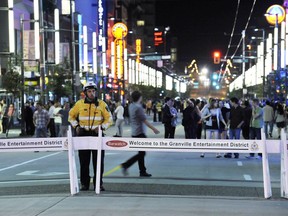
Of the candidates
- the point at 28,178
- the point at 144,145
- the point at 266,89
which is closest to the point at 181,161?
the point at 28,178

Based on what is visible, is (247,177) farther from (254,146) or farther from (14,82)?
(14,82)

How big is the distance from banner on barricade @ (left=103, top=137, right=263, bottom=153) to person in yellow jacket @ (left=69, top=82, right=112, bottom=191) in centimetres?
49

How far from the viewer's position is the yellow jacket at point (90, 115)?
30.7 feet

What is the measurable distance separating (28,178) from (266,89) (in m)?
49.6

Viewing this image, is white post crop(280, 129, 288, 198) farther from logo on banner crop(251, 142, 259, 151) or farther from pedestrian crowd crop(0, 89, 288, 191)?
pedestrian crowd crop(0, 89, 288, 191)

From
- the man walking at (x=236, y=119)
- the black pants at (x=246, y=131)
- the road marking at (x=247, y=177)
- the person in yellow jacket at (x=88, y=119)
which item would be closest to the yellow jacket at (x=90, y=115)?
the person in yellow jacket at (x=88, y=119)

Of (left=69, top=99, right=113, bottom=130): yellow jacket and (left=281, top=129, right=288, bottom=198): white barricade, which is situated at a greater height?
(left=69, top=99, right=113, bottom=130): yellow jacket

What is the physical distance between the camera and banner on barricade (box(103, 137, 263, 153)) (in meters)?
8.70

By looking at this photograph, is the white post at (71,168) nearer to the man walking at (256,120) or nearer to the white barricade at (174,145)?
the white barricade at (174,145)

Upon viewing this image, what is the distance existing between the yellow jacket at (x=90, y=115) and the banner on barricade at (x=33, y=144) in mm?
532

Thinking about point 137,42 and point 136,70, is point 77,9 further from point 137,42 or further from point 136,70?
point 137,42

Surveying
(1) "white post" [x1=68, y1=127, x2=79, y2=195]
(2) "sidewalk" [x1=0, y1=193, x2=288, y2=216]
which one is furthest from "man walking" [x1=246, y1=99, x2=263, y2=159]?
(1) "white post" [x1=68, y1=127, x2=79, y2=195]

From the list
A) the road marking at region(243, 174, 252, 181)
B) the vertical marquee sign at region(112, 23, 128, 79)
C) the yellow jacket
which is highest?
the vertical marquee sign at region(112, 23, 128, 79)

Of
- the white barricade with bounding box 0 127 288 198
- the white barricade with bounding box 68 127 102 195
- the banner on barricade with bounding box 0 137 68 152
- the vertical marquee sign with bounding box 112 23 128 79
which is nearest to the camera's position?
the white barricade with bounding box 0 127 288 198
